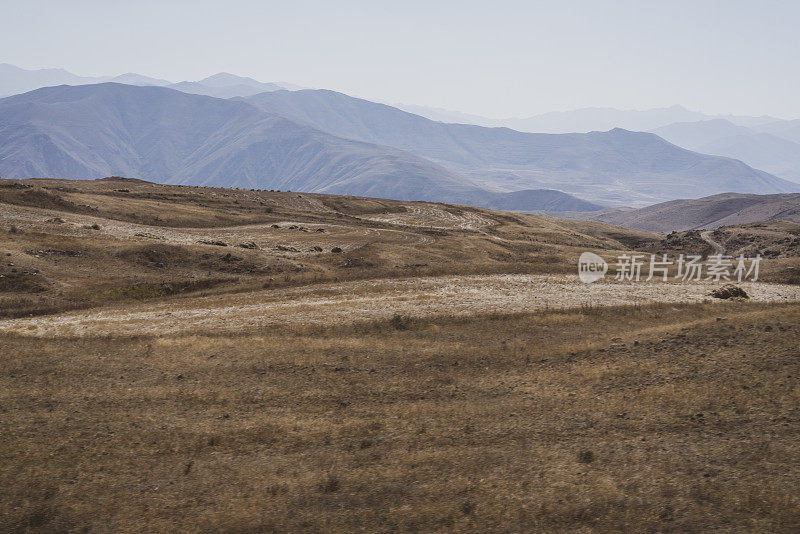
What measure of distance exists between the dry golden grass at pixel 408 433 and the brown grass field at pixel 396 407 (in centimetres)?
8

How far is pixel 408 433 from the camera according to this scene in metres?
18.4

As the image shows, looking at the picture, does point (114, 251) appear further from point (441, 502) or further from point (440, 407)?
point (441, 502)

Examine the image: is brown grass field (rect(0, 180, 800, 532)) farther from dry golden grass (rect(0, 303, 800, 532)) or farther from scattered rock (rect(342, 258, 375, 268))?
scattered rock (rect(342, 258, 375, 268))

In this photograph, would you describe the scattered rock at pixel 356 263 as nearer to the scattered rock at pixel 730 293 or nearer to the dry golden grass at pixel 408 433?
the dry golden grass at pixel 408 433

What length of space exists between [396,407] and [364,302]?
1808 cm

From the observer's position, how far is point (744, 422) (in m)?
18.0

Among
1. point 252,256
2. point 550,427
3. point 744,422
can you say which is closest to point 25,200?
point 252,256

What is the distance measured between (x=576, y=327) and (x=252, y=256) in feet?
128

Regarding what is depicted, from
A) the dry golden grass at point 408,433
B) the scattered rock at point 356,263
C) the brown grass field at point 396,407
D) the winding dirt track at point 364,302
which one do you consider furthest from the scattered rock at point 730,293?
the scattered rock at point 356,263

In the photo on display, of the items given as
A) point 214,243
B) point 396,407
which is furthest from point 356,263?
point 396,407

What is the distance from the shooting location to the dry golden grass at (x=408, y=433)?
14.1 meters

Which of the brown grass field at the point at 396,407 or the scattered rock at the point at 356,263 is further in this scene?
the scattered rock at the point at 356,263

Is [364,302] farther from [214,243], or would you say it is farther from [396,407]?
[214,243]

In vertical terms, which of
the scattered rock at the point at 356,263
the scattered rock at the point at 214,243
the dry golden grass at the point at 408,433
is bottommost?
the dry golden grass at the point at 408,433
